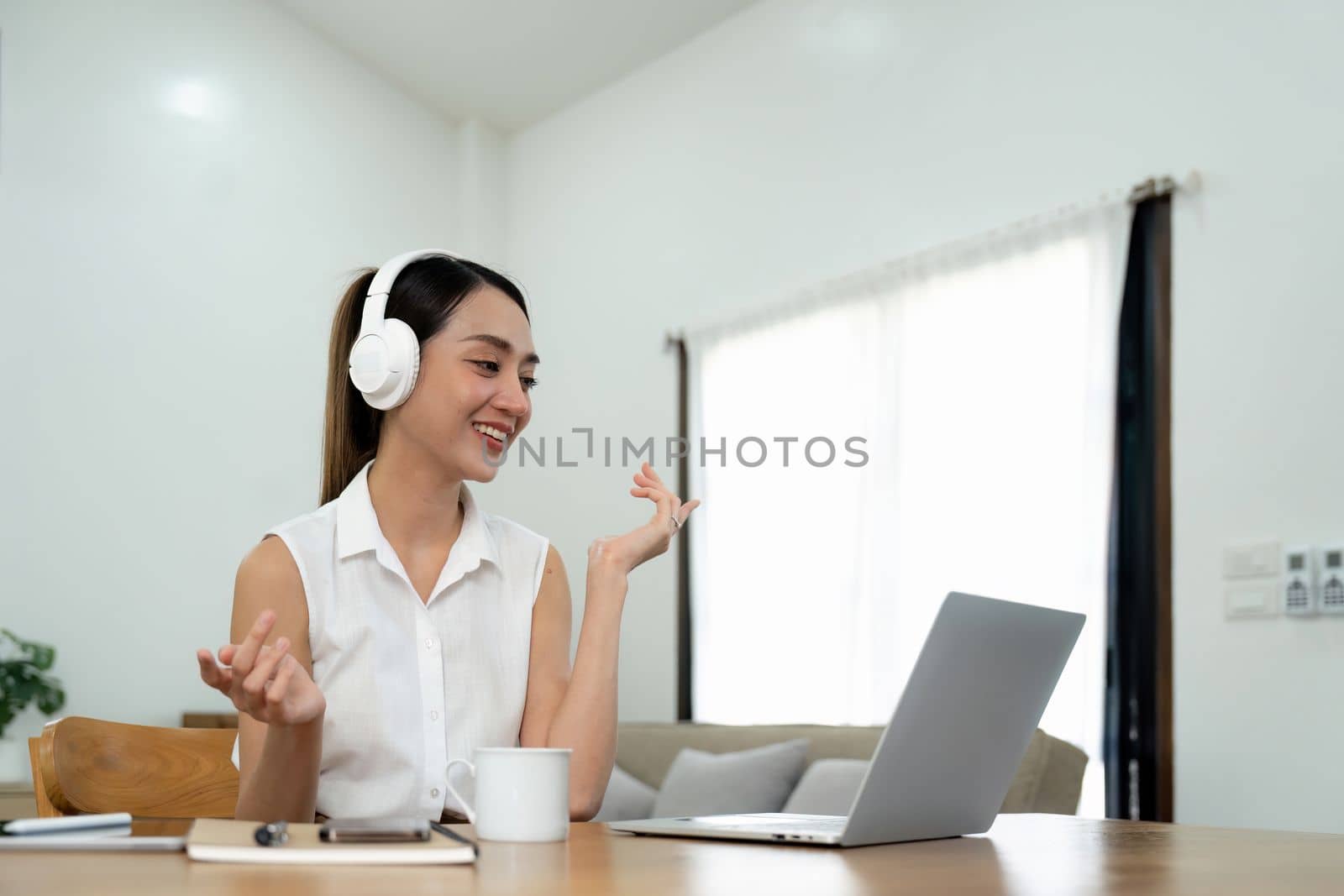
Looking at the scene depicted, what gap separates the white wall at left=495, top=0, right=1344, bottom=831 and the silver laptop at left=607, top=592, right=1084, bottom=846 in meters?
2.07

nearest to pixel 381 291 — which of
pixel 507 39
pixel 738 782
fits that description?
pixel 738 782

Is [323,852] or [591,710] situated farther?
[591,710]

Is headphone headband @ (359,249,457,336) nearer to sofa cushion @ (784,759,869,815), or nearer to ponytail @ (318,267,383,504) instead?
ponytail @ (318,267,383,504)

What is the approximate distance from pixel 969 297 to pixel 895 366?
330 mm

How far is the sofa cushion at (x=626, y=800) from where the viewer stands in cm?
363

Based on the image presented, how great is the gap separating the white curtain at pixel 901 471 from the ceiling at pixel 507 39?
1284 millimetres

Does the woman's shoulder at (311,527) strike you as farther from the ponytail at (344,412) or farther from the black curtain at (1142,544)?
the black curtain at (1142,544)

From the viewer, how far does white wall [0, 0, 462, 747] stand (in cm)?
411

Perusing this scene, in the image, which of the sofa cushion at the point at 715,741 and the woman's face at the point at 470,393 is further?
the sofa cushion at the point at 715,741

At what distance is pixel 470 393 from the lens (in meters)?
1.65

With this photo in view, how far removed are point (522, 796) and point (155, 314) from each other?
13.0ft

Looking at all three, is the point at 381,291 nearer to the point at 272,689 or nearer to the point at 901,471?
the point at 272,689

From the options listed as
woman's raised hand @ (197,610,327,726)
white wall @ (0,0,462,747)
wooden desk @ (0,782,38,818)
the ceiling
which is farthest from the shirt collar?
the ceiling

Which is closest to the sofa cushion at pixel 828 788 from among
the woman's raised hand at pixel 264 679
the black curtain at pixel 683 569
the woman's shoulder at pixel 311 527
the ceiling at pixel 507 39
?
the black curtain at pixel 683 569
